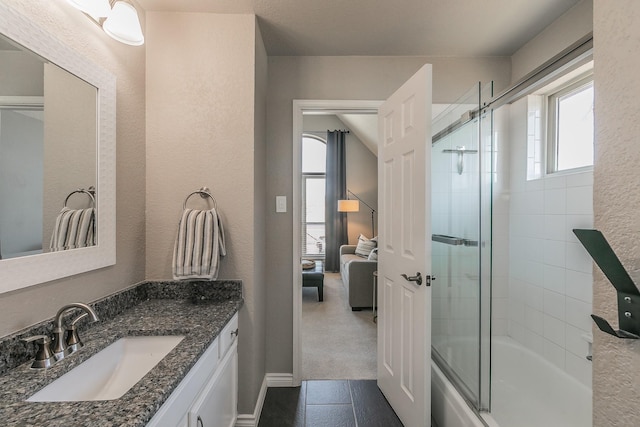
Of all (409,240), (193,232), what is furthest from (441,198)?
(193,232)

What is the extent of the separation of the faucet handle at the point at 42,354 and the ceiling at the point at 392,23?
171 centimetres

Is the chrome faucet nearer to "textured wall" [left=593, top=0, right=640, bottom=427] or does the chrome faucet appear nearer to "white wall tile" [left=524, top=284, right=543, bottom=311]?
"textured wall" [left=593, top=0, right=640, bottom=427]

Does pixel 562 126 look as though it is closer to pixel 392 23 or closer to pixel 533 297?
pixel 533 297

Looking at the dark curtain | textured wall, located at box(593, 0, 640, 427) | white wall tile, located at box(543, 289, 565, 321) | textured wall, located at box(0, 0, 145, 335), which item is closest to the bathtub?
white wall tile, located at box(543, 289, 565, 321)

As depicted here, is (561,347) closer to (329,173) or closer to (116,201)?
(116,201)

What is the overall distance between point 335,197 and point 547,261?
4639mm

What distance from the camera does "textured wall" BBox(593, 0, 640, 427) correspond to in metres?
0.59

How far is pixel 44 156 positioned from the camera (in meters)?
1.04

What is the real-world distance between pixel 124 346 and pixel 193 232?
1.91ft

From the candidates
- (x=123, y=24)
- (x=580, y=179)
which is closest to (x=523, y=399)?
(x=580, y=179)

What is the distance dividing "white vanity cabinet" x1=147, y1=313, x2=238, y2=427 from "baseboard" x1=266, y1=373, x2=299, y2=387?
2.07ft

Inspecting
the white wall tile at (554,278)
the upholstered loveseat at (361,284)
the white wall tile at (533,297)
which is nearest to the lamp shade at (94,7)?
the white wall tile at (554,278)

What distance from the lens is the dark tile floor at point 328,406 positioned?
1805 mm

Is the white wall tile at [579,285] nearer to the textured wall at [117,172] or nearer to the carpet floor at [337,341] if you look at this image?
the carpet floor at [337,341]
